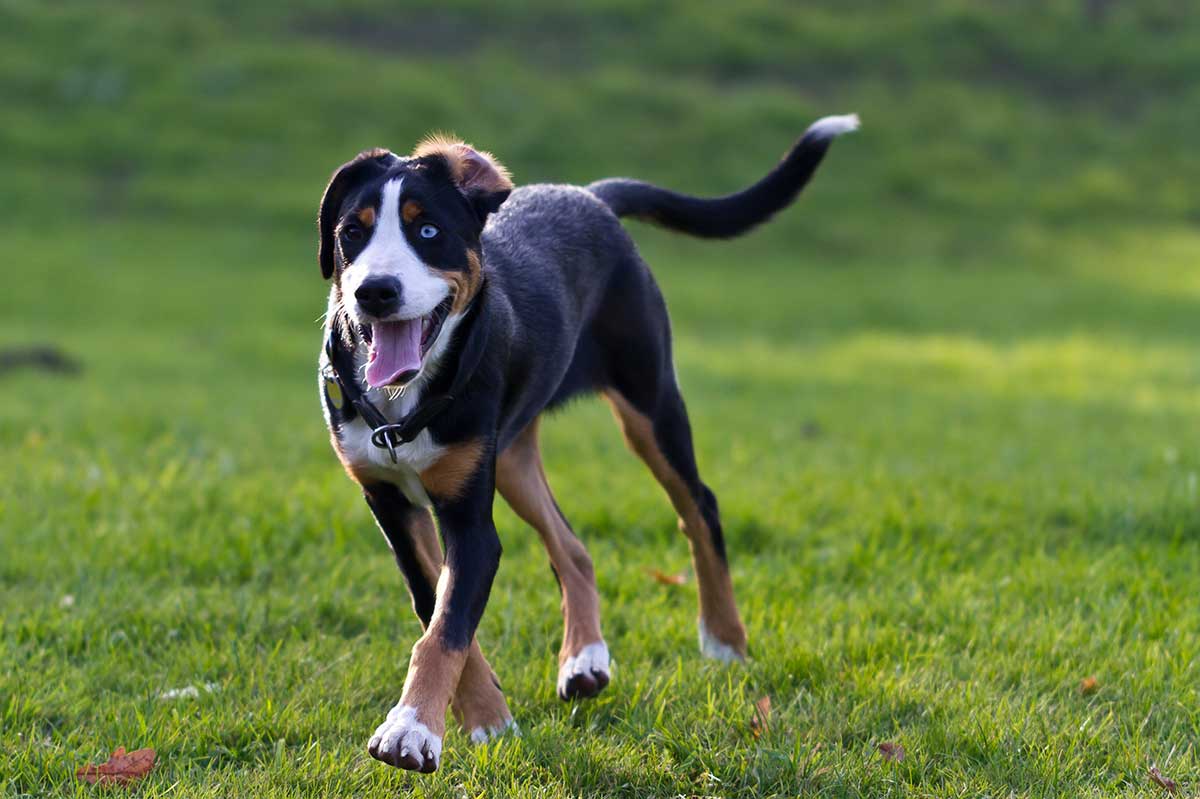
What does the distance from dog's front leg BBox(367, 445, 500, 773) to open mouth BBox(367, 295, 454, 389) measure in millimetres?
303

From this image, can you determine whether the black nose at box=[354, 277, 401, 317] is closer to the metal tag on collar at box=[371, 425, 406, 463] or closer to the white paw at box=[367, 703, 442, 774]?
the metal tag on collar at box=[371, 425, 406, 463]

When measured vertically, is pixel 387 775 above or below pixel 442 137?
below

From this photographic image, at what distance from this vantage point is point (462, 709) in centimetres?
407

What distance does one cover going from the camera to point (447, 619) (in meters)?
3.67

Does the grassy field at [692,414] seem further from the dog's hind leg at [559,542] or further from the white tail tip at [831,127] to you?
the white tail tip at [831,127]

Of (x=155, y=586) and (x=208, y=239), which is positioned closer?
(x=155, y=586)

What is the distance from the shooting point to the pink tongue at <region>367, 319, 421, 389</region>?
12.1ft

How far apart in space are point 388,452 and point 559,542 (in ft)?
3.71

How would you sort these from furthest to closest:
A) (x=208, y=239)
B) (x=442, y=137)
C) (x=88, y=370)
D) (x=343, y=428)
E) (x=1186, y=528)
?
(x=208, y=239), (x=88, y=370), (x=1186, y=528), (x=442, y=137), (x=343, y=428)

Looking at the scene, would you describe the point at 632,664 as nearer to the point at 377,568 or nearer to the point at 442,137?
the point at 377,568

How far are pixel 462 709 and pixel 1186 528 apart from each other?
3.59m

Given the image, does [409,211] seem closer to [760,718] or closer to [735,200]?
[760,718]

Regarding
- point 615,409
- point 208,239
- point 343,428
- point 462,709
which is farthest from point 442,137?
point 208,239

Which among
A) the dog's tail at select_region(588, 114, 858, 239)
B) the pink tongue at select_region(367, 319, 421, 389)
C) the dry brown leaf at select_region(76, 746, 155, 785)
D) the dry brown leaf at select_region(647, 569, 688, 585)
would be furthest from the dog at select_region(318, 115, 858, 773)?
the dry brown leaf at select_region(76, 746, 155, 785)
